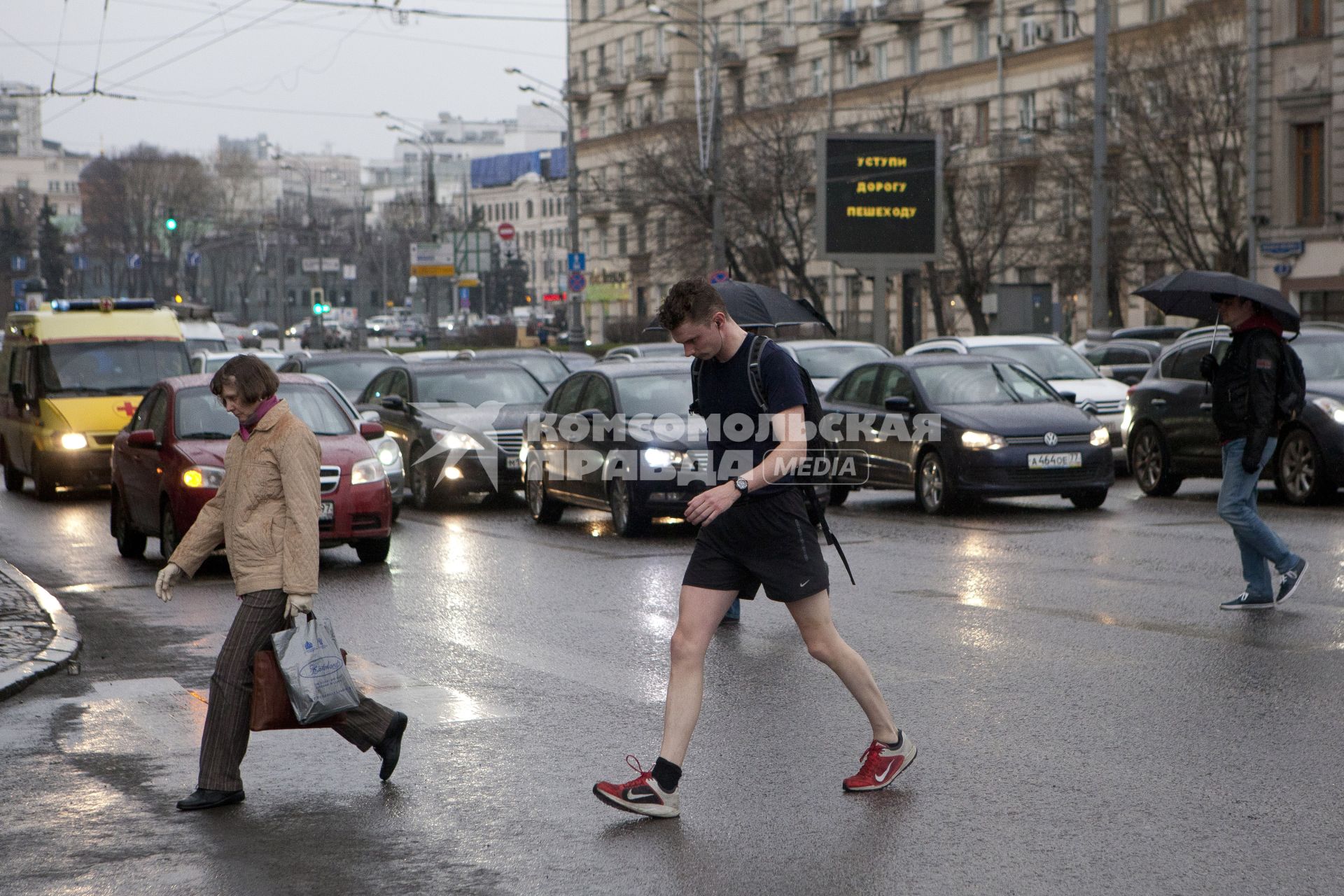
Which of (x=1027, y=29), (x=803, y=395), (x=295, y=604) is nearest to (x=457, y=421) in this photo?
(x=295, y=604)

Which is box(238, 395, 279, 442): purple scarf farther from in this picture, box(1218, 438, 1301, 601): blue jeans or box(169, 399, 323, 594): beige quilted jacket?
box(1218, 438, 1301, 601): blue jeans

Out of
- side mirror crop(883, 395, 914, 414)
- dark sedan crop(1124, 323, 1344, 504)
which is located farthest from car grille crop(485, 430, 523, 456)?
dark sedan crop(1124, 323, 1344, 504)

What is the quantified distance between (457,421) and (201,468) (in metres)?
6.03

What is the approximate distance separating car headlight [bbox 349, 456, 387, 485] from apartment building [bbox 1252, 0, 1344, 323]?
35.0m

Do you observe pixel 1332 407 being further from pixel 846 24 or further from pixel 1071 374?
pixel 846 24

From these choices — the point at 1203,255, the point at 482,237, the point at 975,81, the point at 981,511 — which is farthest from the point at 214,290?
the point at 981,511

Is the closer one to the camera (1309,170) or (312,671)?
(312,671)

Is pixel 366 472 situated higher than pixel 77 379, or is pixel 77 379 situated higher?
pixel 77 379

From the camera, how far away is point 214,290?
15338 centimetres

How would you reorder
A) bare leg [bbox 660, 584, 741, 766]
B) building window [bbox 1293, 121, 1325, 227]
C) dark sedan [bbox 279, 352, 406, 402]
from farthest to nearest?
building window [bbox 1293, 121, 1325, 227] → dark sedan [bbox 279, 352, 406, 402] → bare leg [bbox 660, 584, 741, 766]

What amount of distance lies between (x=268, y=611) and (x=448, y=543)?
9447 mm

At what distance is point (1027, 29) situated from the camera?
61.4 meters

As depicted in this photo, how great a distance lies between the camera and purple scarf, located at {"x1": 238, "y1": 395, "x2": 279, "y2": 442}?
21.7 ft

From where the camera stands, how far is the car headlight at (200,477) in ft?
45.9
